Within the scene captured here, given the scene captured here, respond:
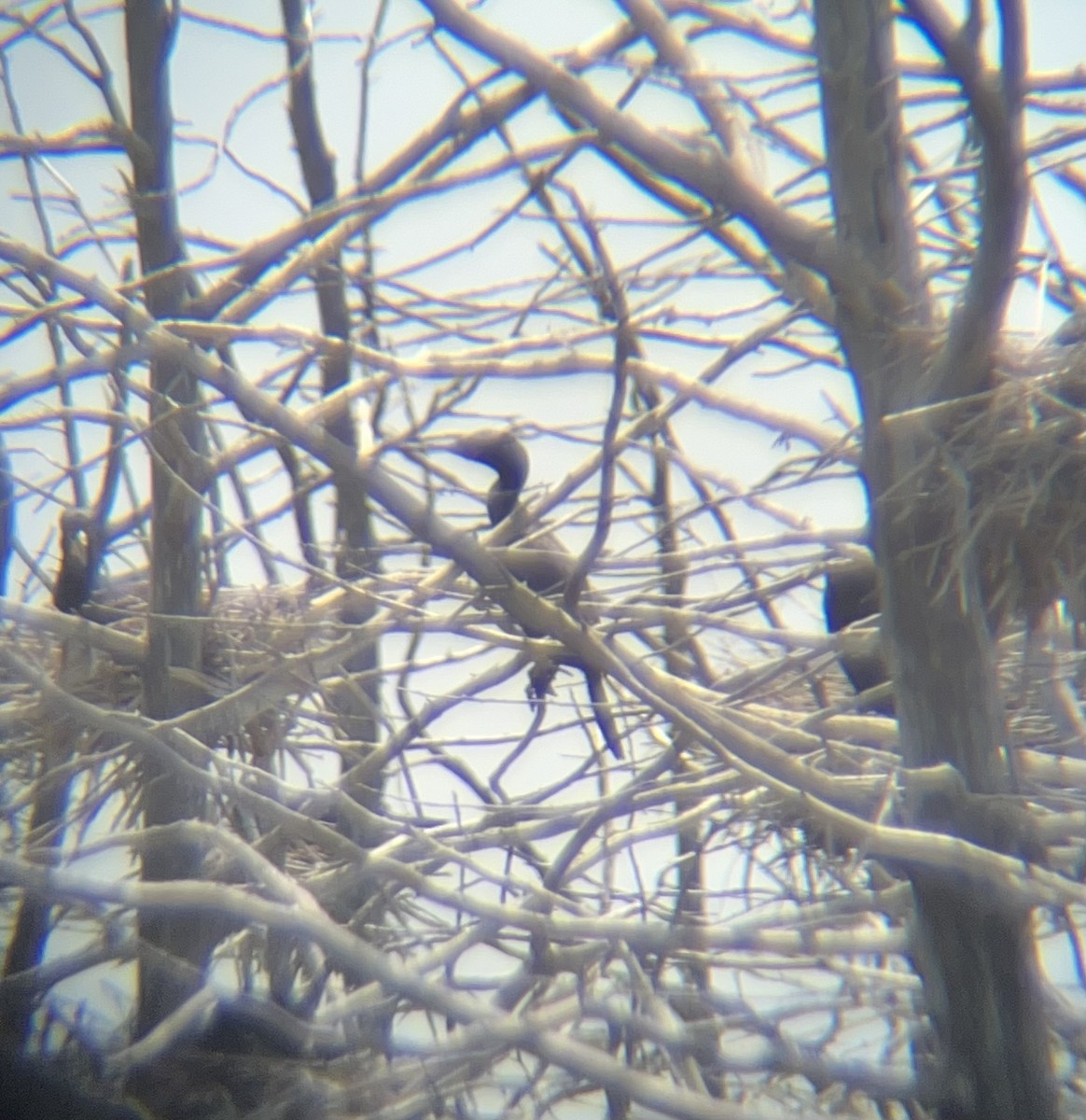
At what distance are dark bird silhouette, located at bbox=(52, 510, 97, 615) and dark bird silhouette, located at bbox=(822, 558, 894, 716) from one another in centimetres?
145

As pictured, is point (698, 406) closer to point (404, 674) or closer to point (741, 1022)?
point (404, 674)

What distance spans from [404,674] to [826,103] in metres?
1.26

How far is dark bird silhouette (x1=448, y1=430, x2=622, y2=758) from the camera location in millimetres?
1923

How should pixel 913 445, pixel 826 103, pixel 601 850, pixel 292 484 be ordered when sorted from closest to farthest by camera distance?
pixel 913 445 → pixel 826 103 → pixel 601 850 → pixel 292 484

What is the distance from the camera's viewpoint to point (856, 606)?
207 centimetres

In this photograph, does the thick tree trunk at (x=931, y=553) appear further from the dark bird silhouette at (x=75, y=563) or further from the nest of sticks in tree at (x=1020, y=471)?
the dark bird silhouette at (x=75, y=563)

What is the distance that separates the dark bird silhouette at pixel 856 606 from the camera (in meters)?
2.04

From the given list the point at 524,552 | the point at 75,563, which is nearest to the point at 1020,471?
the point at 524,552

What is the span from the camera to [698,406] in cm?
218

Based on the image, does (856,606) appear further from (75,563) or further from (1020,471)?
(75,563)

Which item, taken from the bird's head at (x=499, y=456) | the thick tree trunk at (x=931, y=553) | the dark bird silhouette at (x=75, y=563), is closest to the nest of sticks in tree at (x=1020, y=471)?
the thick tree trunk at (x=931, y=553)

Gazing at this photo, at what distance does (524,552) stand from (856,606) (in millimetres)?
583

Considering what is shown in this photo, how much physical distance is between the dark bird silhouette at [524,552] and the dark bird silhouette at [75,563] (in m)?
0.82

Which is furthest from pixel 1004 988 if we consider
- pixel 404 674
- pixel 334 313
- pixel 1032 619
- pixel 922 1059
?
pixel 334 313
